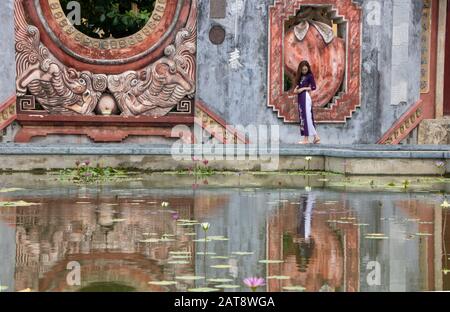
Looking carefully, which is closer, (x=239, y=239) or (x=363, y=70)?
(x=239, y=239)

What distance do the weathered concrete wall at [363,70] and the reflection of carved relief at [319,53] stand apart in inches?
18.4

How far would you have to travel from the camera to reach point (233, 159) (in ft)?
52.0

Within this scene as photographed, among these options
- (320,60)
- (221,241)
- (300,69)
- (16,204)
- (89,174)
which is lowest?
(221,241)

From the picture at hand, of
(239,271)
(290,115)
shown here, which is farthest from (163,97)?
(239,271)

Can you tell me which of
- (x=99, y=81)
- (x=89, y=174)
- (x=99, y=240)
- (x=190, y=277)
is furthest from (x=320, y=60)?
(x=190, y=277)

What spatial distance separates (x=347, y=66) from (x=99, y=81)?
4.46 m

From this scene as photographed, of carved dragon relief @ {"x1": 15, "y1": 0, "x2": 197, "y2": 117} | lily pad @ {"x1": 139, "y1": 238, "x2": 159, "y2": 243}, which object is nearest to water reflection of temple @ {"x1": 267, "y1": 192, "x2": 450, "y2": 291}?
lily pad @ {"x1": 139, "y1": 238, "x2": 159, "y2": 243}

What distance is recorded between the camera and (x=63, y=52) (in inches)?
719

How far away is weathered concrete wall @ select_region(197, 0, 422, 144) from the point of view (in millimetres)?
18812

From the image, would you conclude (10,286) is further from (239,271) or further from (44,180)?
(44,180)

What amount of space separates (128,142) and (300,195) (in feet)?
22.4

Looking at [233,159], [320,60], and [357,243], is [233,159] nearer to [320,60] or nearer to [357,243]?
[320,60]

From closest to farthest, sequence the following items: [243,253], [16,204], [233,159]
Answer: [243,253] → [16,204] → [233,159]

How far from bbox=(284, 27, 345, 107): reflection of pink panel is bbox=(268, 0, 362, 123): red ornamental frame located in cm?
14
